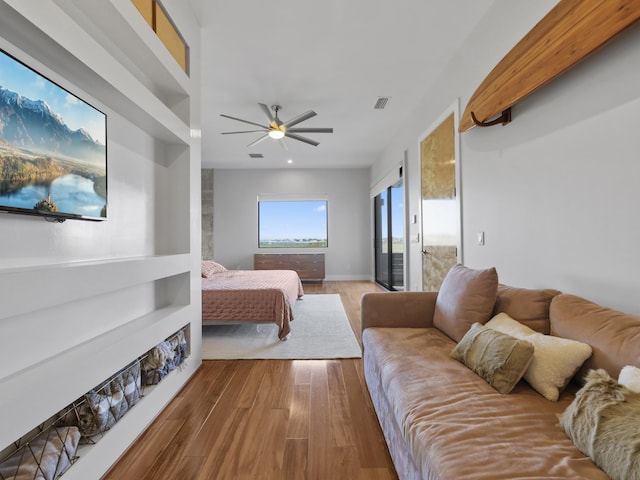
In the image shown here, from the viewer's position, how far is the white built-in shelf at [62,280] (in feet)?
3.15

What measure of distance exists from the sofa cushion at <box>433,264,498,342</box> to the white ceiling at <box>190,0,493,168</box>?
209 centimetres

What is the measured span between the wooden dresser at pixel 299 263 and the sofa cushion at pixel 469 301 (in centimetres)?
522

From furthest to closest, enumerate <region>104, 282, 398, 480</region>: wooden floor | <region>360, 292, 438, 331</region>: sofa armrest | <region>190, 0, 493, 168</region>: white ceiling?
<region>190, 0, 493, 168</region>: white ceiling → <region>360, 292, 438, 331</region>: sofa armrest → <region>104, 282, 398, 480</region>: wooden floor

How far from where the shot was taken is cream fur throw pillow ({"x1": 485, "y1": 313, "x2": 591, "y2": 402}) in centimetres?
115

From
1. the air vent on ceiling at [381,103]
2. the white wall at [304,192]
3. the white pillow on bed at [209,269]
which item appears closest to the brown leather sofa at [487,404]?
the air vent on ceiling at [381,103]

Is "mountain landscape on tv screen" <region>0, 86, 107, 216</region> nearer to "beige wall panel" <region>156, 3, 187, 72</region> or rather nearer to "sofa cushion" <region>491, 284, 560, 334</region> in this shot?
"beige wall panel" <region>156, 3, 187, 72</region>

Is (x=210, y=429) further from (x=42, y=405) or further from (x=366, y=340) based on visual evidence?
(x=366, y=340)

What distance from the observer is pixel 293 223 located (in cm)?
751

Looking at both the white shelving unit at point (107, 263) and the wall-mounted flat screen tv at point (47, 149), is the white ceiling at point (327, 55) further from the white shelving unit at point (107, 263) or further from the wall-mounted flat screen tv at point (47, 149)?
the wall-mounted flat screen tv at point (47, 149)

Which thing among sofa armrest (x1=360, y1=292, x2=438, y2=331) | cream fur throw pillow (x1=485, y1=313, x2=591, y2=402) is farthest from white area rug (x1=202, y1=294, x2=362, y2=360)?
cream fur throw pillow (x1=485, y1=313, x2=591, y2=402)

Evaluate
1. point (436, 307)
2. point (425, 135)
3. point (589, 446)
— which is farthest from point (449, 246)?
point (589, 446)

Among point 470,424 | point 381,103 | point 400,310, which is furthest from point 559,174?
point 381,103

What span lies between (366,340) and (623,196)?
1.52 meters

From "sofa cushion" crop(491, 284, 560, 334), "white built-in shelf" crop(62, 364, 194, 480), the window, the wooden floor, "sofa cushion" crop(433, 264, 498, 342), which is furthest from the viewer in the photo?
the window
